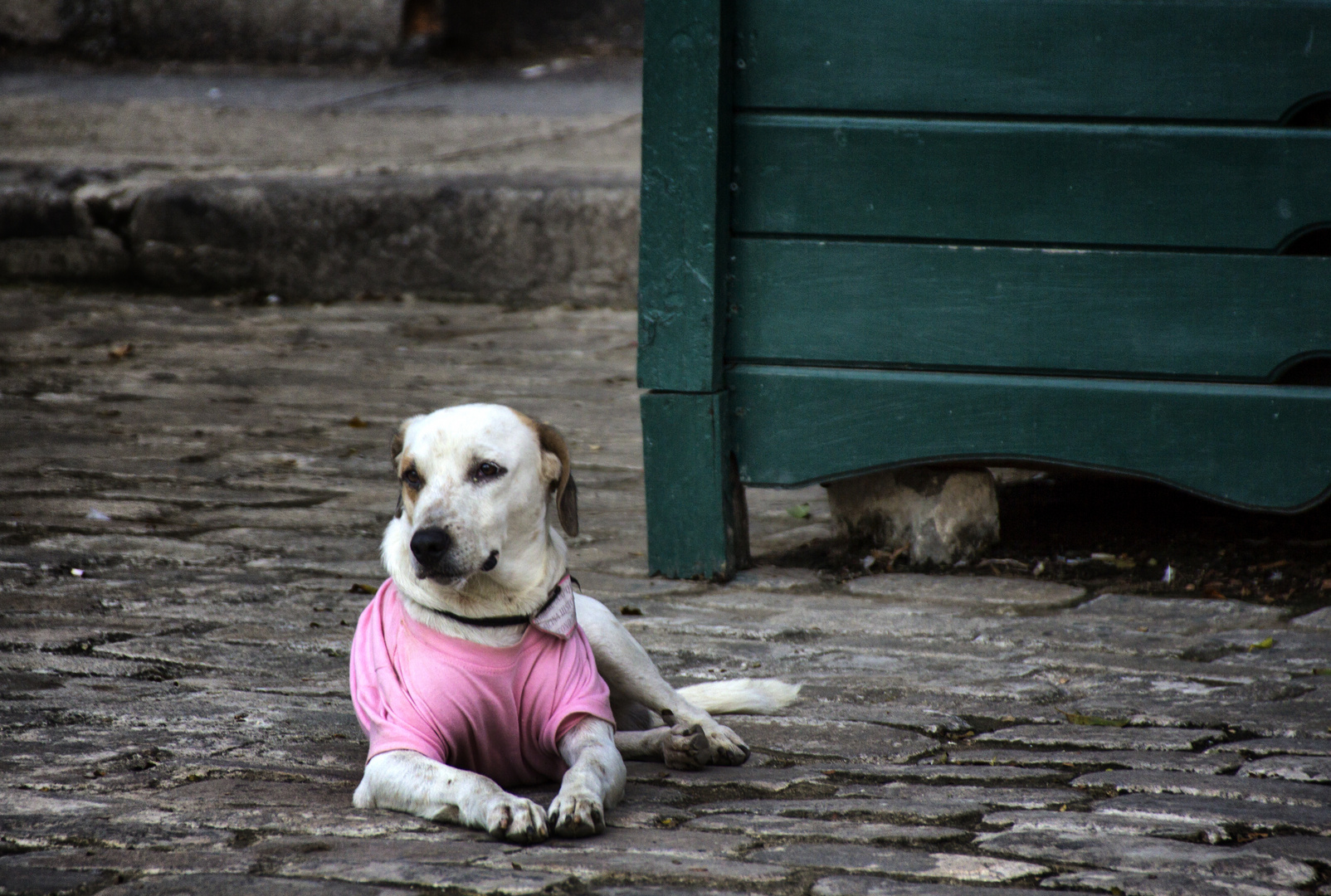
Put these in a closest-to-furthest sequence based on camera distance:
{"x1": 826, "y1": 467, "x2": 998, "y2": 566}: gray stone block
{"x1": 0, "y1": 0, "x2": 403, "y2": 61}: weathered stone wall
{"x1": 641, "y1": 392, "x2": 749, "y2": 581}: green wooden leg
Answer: {"x1": 641, "y1": 392, "x2": 749, "y2": 581}: green wooden leg, {"x1": 826, "y1": 467, "x2": 998, "y2": 566}: gray stone block, {"x1": 0, "y1": 0, "x2": 403, "y2": 61}: weathered stone wall

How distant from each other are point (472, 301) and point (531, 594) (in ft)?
21.8

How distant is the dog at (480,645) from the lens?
284cm

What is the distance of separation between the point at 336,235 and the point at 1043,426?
5.79 metres

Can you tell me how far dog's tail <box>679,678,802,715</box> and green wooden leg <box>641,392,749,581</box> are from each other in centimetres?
127

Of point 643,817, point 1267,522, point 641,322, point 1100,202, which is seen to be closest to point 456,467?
point 643,817

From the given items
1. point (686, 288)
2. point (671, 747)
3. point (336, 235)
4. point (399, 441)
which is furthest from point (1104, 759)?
point (336, 235)

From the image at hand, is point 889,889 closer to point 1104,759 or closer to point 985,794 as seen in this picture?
point 985,794

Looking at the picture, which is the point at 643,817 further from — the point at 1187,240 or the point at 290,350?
the point at 290,350

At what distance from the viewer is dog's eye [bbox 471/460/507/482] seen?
297 cm

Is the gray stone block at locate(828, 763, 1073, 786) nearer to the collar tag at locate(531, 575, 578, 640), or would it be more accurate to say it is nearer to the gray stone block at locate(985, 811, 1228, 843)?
the gray stone block at locate(985, 811, 1228, 843)

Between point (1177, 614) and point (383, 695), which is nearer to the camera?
point (383, 695)

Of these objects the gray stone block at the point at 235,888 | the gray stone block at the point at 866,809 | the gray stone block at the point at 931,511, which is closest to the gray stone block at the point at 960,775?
the gray stone block at the point at 866,809

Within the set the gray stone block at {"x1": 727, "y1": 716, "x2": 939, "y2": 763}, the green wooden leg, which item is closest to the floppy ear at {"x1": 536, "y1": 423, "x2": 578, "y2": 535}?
the gray stone block at {"x1": 727, "y1": 716, "x2": 939, "y2": 763}

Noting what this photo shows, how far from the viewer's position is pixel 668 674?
12.5 ft
